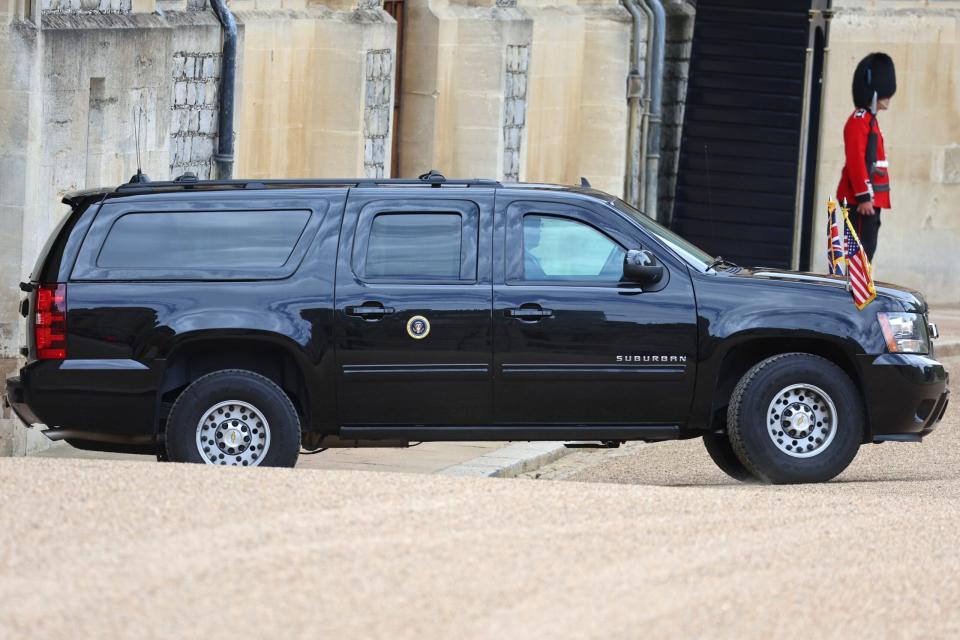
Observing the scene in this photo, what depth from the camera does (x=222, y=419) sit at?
420 inches

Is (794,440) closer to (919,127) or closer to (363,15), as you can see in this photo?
(363,15)

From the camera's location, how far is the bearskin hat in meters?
20.5

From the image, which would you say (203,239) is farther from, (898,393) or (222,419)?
(898,393)

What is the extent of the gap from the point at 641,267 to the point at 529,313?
591 mm

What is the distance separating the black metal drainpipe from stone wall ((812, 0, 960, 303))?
404 inches

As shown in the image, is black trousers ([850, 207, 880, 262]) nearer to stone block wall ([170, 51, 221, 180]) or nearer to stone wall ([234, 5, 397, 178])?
stone wall ([234, 5, 397, 178])

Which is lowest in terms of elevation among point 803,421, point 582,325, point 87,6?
point 803,421

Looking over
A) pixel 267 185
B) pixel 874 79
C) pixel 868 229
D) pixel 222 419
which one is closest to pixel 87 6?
pixel 267 185

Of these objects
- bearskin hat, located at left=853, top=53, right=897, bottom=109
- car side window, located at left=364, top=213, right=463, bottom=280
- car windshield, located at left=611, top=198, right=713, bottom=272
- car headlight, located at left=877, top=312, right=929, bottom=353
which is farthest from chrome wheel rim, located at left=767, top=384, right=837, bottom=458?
bearskin hat, located at left=853, top=53, right=897, bottom=109

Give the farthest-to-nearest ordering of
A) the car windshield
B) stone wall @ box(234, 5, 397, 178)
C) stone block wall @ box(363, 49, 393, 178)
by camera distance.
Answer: stone block wall @ box(363, 49, 393, 178)
stone wall @ box(234, 5, 397, 178)
the car windshield

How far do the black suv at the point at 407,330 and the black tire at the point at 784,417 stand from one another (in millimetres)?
11

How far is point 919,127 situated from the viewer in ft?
82.3

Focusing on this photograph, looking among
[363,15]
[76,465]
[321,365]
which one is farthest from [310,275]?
[363,15]

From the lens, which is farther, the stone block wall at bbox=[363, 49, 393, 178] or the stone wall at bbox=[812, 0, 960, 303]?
the stone wall at bbox=[812, 0, 960, 303]
